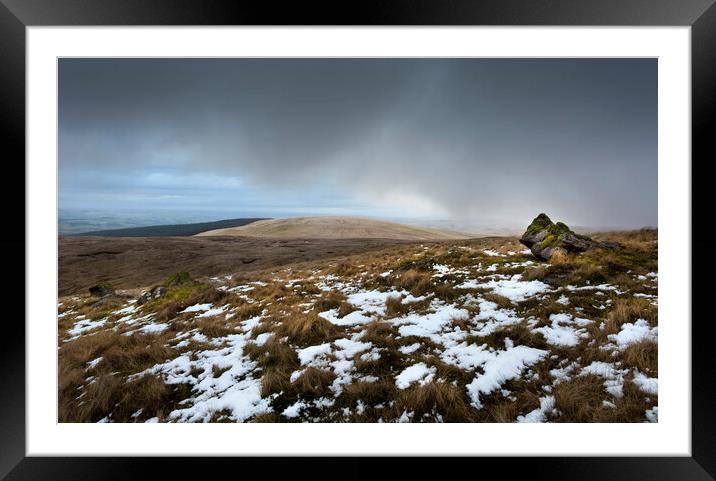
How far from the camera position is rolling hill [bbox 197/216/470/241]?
28.1 meters

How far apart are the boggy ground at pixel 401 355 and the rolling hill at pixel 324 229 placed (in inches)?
889

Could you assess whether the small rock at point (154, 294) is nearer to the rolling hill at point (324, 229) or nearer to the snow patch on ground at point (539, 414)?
the snow patch on ground at point (539, 414)

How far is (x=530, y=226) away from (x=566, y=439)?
5.36 meters

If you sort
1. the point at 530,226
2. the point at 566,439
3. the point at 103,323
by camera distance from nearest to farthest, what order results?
the point at 566,439
the point at 103,323
the point at 530,226

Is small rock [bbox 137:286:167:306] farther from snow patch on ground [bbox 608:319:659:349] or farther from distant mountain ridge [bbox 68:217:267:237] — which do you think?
distant mountain ridge [bbox 68:217:267:237]

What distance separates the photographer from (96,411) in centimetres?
229

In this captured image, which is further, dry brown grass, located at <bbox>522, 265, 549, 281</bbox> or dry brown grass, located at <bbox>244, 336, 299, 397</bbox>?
dry brown grass, located at <bbox>522, 265, 549, 281</bbox>

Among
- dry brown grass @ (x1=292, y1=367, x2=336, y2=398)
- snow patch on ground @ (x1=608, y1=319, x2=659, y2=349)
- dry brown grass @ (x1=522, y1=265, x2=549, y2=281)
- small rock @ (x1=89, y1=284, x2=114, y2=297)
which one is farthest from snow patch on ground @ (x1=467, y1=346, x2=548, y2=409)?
small rock @ (x1=89, y1=284, x2=114, y2=297)

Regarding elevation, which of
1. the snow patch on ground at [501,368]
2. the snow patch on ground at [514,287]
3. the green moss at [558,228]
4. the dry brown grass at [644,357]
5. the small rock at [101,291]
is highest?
the green moss at [558,228]

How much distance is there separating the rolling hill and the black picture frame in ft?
81.5
